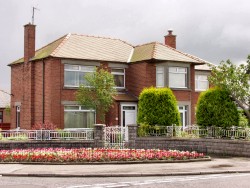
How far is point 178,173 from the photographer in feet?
52.4

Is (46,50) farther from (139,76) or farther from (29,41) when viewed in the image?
(139,76)

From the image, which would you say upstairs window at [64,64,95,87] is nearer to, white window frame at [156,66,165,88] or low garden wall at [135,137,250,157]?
white window frame at [156,66,165,88]

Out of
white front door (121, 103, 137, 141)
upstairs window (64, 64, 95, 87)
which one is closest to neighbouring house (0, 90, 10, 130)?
upstairs window (64, 64, 95, 87)

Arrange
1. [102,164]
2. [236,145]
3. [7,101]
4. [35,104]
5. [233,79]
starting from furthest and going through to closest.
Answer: [7,101], [35,104], [233,79], [236,145], [102,164]

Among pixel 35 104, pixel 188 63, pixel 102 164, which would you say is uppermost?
pixel 188 63

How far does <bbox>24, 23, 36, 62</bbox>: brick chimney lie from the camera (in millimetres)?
37344

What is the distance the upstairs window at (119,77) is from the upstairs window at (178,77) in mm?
3826

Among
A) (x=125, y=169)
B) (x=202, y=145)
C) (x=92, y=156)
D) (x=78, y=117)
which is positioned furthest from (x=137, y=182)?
(x=78, y=117)

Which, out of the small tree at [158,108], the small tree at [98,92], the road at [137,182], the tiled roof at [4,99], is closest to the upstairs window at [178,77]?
the small tree at [98,92]

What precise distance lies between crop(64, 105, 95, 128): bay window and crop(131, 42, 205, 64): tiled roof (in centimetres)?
574

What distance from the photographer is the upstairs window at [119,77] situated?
38019mm

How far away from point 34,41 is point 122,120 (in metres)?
9.39

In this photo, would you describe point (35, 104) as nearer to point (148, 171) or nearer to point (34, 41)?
point (34, 41)

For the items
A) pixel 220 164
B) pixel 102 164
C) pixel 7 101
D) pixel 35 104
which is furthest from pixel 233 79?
pixel 7 101
